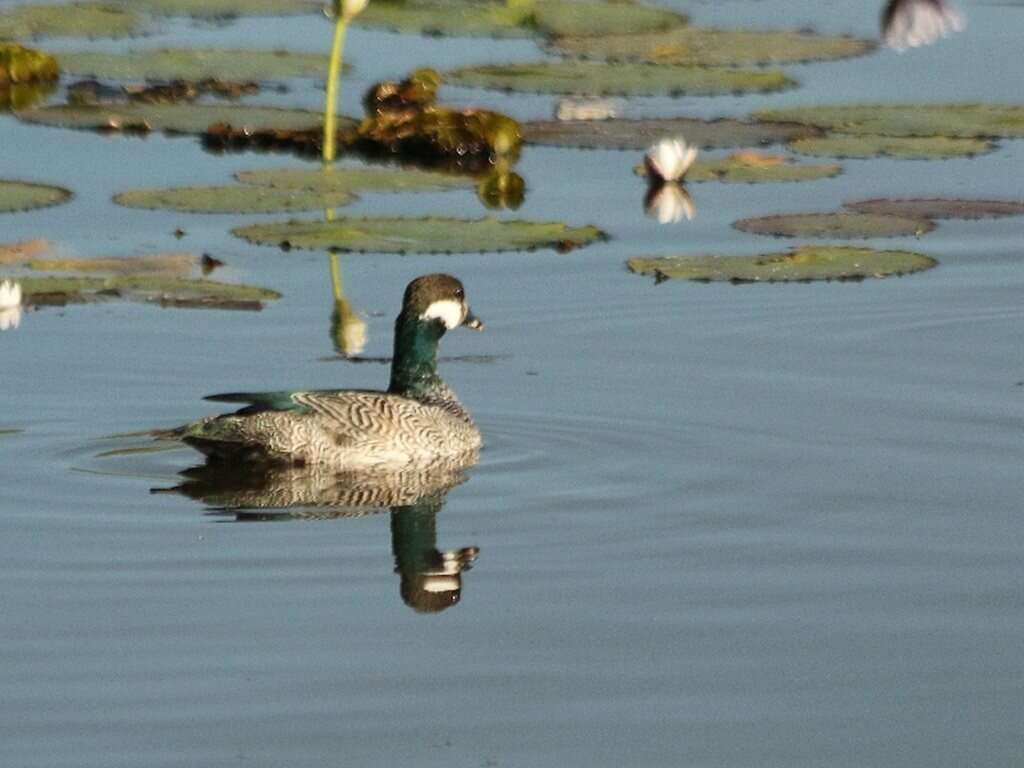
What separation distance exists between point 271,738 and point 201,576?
1.67m

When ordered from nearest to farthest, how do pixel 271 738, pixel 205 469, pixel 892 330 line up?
pixel 271 738 < pixel 205 469 < pixel 892 330

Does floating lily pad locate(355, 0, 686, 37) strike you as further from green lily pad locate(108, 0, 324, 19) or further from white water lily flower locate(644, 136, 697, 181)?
white water lily flower locate(644, 136, 697, 181)

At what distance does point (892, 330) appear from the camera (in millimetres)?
11461

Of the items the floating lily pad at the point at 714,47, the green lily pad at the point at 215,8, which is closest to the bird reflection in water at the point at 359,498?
the floating lily pad at the point at 714,47

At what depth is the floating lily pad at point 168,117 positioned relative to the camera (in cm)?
1581

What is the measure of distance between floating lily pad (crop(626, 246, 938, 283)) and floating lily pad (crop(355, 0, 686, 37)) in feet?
23.1

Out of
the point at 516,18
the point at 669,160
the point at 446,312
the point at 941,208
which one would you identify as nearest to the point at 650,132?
the point at 669,160

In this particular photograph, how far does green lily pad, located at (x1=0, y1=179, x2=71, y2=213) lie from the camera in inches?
510

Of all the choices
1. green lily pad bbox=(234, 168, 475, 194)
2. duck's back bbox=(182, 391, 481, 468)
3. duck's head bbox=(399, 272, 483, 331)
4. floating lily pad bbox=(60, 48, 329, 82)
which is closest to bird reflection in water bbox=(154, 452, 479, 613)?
duck's back bbox=(182, 391, 481, 468)

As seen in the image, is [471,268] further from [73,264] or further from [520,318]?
[73,264]

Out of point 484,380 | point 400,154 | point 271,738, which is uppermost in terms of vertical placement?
point 400,154

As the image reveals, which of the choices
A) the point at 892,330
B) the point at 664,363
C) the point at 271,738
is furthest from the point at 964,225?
the point at 271,738

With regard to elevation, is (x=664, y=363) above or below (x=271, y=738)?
above

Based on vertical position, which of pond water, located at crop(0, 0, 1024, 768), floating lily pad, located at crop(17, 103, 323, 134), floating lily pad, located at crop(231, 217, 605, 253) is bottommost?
pond water, located at crop(0, 0, 1024, 768)
